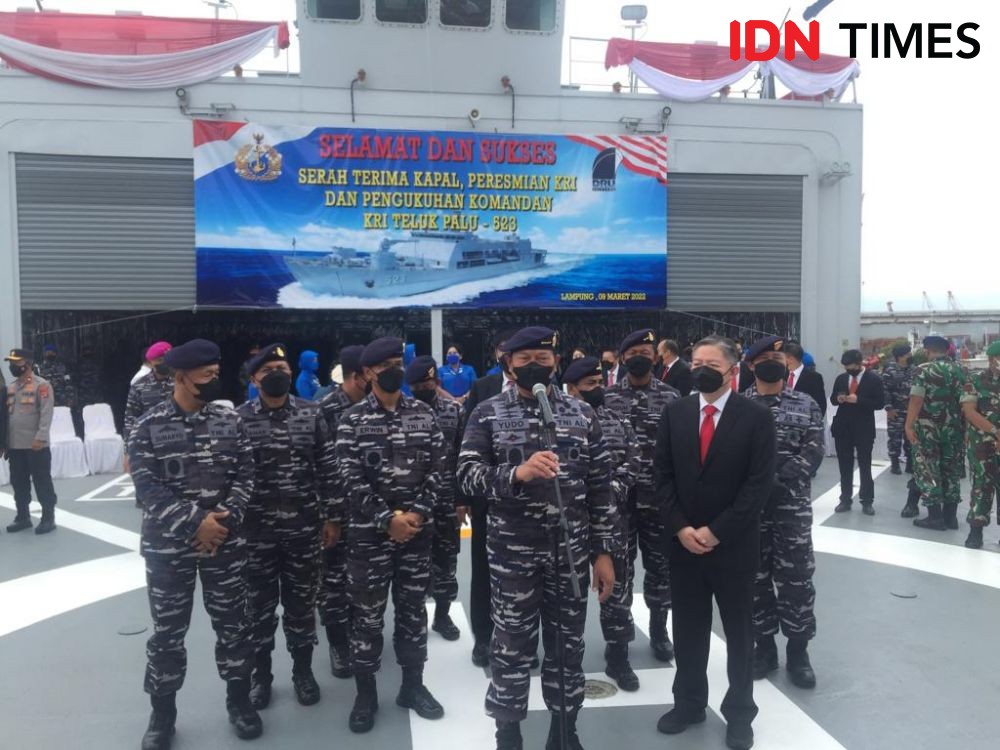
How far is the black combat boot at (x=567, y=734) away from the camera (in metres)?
3.14

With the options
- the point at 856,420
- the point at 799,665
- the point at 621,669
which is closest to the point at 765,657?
the point at 799,665

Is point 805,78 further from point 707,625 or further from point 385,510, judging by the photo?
point 385,510

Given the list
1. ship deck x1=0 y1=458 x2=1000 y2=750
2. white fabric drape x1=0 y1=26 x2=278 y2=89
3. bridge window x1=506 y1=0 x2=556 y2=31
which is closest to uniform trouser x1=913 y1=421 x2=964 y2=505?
ship deck x1=0 y1=458 x2=1000 y2=750

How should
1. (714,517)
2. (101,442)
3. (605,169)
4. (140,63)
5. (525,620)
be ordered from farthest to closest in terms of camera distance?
(605,169)
(140,63)
(101,442)
(714,517)
(525,620)

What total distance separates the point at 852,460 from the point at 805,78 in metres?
8.57

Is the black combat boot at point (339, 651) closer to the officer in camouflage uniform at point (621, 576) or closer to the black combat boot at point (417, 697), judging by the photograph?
the black combat boot at point (417, 697)

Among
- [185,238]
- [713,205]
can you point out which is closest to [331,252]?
[185,238]

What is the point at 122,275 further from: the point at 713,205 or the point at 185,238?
the point at 713,205

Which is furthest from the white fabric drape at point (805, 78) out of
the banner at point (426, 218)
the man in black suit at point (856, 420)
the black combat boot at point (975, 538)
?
the black combat boot at point (975, 538)

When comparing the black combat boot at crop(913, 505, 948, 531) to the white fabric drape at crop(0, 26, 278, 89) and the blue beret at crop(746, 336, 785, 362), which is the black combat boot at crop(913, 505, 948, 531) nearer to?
the blue beret at crop(746, 336, 785, 362)

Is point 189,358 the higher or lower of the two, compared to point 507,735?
higher

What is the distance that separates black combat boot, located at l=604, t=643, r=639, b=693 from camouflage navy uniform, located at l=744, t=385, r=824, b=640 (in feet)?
2.38

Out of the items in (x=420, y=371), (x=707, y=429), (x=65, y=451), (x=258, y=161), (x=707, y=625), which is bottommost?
(x=65, y=451)

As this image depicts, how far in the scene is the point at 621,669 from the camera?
12.6 ft
